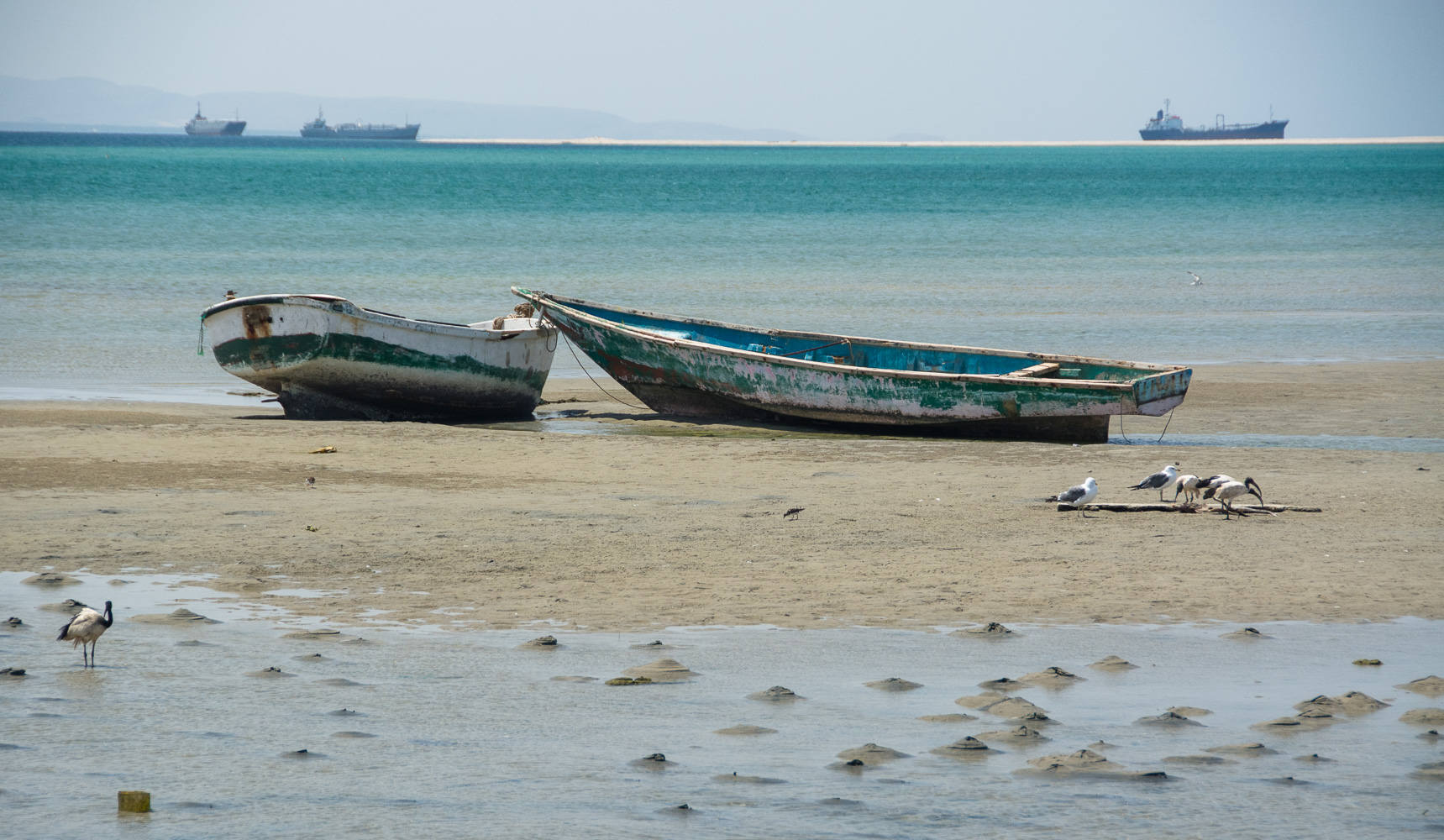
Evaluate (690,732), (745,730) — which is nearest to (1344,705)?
(745,730)

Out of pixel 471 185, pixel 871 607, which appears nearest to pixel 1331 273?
pixel 871 607

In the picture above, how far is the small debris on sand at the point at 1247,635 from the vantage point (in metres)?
7.15

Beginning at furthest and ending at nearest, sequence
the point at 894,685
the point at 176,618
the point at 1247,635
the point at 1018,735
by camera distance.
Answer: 1. the point at 176,618
2. the point at 1247,635
3. the point at 894,685
4. the point at 1018,735

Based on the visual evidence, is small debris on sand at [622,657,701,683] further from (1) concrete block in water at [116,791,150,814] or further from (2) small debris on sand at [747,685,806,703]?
(1) concrete block in water at [116,791,150,814]

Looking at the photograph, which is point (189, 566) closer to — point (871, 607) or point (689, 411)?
point (871, 607)

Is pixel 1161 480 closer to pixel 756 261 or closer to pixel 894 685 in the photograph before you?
pixel 894 685

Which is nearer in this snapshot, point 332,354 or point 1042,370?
point 332,354

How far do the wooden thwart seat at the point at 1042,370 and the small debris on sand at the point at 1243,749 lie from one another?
881cm

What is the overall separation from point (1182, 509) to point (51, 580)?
746 cm

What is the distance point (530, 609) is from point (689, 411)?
7951 mm

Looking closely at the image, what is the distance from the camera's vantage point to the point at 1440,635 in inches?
282

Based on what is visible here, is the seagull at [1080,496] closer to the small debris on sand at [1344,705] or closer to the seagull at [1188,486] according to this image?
the seagull at [1188,486]

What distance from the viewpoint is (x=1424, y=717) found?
5977 mm

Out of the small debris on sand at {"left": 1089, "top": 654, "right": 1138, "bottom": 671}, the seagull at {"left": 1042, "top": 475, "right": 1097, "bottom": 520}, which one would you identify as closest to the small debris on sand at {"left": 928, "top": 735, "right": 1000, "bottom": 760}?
the small debris on sand at {"left": 1089, "top": 654, "right": 1138, "bottom": 671}
